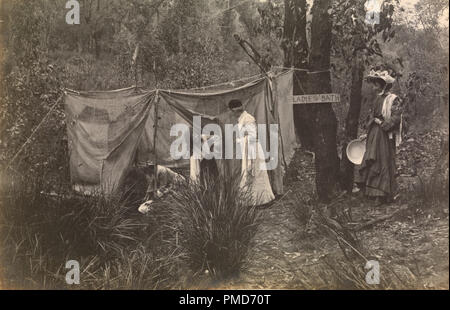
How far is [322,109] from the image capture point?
16.3ft

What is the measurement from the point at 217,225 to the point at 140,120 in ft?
4.42

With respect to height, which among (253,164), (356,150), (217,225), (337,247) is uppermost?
(356,150)

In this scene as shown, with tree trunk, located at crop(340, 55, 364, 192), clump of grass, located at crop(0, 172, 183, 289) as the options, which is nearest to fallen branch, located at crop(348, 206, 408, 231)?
tree trunk, located at crop(340, 55, 364, 192)

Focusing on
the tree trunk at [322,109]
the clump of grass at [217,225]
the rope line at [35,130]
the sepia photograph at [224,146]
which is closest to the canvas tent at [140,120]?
the sepia photograph at [224,146]

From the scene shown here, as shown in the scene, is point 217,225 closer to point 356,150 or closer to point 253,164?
point 253,164

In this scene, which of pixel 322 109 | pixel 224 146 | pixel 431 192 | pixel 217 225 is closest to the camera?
pixel 431 192

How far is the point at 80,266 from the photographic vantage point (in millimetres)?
5016

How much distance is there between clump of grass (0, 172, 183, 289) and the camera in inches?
195

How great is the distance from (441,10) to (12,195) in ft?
14.8

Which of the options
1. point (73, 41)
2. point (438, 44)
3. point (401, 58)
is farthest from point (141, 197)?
point (438, 44)

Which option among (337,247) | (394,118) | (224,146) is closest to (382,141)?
(394,118)

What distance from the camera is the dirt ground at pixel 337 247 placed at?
448 centimetres

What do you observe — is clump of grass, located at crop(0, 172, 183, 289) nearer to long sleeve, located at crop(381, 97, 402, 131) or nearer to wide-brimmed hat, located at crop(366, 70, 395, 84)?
long sleeve, located at crop(381, 97, 402, 131)

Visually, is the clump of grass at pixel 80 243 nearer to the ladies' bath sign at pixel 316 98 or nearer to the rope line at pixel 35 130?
the rope line at pixel 35 130
